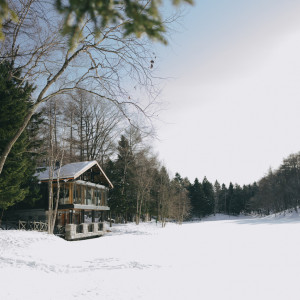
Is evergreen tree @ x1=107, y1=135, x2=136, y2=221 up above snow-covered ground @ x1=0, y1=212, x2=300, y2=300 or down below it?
above

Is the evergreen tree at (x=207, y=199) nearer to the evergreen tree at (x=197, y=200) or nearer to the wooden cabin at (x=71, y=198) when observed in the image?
the evergreen tree at (x=197, y=200)

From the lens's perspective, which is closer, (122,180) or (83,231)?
(83,231)

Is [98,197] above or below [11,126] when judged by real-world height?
below

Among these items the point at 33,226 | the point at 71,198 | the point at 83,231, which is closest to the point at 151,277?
the point at 83,231

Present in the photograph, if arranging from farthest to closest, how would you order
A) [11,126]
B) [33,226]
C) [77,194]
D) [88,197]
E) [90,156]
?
[90,156] < [88,197] < [77,194] < [33,226] < [11,126]

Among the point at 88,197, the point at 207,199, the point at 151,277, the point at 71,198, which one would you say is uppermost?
the point at 207,199

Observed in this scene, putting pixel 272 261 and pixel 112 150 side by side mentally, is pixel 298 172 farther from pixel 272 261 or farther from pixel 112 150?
pixel 272 261

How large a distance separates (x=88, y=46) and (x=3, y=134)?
25.4 feet

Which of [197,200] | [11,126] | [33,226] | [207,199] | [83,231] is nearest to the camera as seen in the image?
[11,126]

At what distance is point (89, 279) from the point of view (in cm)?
721

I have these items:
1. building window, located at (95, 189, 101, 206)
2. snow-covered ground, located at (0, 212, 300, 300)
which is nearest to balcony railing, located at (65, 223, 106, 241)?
building window, located at (95, 189, 101, 206)

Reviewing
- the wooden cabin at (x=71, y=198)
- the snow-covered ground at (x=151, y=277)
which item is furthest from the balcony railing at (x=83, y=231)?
Result: the snow-covered ground at (x=151, y=277)

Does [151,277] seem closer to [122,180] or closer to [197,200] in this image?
[122,180]

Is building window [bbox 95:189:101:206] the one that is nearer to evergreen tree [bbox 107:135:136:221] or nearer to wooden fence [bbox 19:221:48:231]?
wooden fence [bbox 19:221:48:231]
